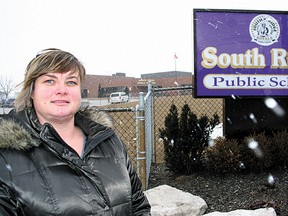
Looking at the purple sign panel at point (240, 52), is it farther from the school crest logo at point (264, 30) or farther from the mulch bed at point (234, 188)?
the mulch bed at point (234, 188)

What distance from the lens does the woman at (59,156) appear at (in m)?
1.70

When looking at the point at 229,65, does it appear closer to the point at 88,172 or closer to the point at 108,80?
the point at 88,172

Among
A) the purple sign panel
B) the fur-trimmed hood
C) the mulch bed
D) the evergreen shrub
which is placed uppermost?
the purple sign panel

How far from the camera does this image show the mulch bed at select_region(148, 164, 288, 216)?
4652 mm

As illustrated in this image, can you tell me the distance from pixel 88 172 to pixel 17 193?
1.18 feet

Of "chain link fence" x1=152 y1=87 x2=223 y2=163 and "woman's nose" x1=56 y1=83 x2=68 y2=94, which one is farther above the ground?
"woman's nose" x1=56 y1=83 x2=68 y2=94

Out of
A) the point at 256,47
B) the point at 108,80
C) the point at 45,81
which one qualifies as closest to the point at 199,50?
the point at 256,47

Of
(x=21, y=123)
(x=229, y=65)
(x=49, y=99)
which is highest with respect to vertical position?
(x=229, y=65)

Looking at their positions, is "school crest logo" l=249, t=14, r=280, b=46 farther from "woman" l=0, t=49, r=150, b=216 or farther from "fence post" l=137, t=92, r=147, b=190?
"woman" l=0, t=49, r=150, b=216

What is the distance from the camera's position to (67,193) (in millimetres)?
1755

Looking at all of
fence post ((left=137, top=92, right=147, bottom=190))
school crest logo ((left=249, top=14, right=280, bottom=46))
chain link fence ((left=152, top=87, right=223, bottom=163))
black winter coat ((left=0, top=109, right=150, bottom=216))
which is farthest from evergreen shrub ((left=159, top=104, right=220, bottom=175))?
black winter coat ((left=0, top=109, right=150, bottom=216))

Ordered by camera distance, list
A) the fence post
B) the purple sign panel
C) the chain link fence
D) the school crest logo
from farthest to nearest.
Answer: the chain link fence
the school crest logo
the purple sign panel
the fence post

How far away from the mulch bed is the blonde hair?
3194mm

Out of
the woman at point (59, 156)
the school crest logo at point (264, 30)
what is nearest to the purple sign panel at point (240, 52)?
the school crest logo at point (264, 30)
